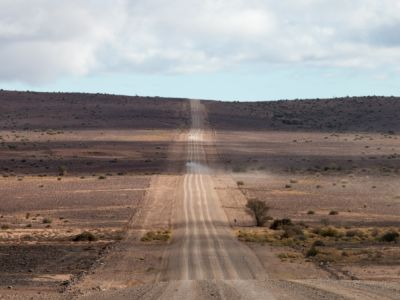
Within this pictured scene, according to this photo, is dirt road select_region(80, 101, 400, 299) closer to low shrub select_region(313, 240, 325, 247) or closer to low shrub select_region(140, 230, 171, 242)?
low shrub select_region(140, 230, 171, 242)

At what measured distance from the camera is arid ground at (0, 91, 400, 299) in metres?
31.3

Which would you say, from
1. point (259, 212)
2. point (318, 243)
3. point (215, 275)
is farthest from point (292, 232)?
point (215, 275)

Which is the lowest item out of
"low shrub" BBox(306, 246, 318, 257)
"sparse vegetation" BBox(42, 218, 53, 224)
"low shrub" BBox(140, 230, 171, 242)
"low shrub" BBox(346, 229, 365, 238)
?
"sparse vegetation" BBox(42, 218, 53, 224)

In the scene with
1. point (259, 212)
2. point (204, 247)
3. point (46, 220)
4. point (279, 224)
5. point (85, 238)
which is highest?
point (259, 212)

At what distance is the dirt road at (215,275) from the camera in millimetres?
25969

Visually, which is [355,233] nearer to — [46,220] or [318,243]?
[318,243]

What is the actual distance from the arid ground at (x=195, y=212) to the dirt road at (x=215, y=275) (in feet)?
0.22

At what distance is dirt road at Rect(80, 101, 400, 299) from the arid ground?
0.07 metres

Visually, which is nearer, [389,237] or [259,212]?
[389,237]

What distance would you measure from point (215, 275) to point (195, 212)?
26.3m

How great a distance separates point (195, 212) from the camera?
193 ft

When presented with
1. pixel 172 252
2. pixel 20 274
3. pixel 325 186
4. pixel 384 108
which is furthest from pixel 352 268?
pixel 384 108

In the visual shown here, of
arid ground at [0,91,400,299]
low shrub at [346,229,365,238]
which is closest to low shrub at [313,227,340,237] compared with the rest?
arid ground at [0,91,400,299]

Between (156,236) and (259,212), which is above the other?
(259,212)
